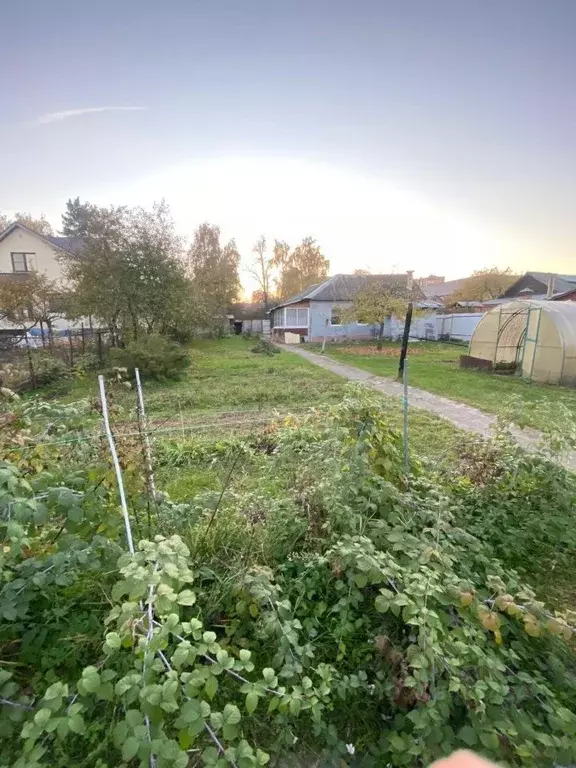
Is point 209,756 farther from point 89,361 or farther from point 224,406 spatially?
point 89,361

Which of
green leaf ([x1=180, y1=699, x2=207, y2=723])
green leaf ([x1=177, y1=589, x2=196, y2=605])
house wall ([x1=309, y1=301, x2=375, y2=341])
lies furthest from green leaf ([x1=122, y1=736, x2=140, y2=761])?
house wall ([x1=309, y1=301, x2=375, y2=341])

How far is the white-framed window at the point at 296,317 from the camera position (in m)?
25.0

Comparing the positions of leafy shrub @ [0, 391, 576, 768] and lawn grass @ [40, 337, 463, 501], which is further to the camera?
lawn grass @ [40, 337, 463, 501]

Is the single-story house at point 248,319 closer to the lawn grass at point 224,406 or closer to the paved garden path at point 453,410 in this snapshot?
the lawn grass at point 224,406

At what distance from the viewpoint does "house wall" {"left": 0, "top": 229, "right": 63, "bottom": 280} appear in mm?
23219

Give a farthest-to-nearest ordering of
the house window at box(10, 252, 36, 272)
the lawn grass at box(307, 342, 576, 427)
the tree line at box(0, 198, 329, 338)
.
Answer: the house window at box(10, 252, 36, 272), the tree line at box(0, 198, 329, 338), the lawn grass at box(307, 342, 576, 427)

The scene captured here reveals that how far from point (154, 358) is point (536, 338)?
11.7m

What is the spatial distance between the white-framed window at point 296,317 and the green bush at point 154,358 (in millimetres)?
14856

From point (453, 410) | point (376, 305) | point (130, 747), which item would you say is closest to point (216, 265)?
point (376, 305)

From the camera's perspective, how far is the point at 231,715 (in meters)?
1.08

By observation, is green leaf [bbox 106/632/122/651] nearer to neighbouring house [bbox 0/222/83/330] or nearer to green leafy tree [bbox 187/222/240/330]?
neighbouring house [bbox 0/222/83/330]

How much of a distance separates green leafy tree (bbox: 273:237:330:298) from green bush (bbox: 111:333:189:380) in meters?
29.7

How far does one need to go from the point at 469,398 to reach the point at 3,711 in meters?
9.08

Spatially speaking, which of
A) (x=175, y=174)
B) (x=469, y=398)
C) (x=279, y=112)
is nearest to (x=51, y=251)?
(x=175, y=174)
